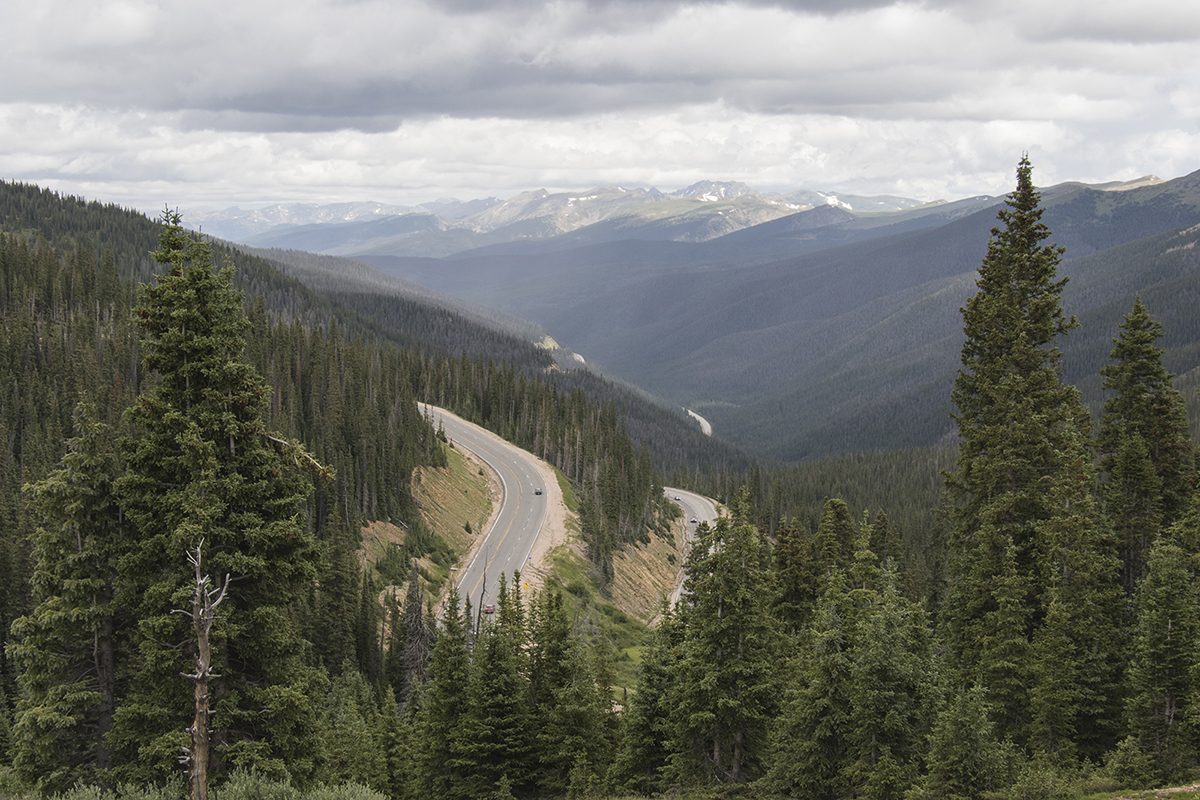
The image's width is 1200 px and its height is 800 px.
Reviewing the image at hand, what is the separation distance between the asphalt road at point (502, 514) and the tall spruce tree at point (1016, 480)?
3836 cm

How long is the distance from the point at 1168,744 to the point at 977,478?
9.87m

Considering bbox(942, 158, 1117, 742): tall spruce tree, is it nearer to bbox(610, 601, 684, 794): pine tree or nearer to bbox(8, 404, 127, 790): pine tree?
bbox(610, 601, 684, 794): pine tree

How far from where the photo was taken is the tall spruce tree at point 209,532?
19.4m

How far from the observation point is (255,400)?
67.6 ft

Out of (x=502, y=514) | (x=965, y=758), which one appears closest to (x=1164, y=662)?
(x=965, y=758)

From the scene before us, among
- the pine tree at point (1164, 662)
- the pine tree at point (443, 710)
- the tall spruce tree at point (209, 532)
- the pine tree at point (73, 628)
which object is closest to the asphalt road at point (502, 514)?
the pine tree at point (443, 710)

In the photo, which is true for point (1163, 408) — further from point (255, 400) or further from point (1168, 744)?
point (255, 400)

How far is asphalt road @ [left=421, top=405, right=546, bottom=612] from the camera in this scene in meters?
77.8

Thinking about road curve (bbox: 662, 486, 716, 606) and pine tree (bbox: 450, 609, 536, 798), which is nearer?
pine tree (bbox: 450, 609, 536, 798)

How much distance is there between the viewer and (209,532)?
19578mm

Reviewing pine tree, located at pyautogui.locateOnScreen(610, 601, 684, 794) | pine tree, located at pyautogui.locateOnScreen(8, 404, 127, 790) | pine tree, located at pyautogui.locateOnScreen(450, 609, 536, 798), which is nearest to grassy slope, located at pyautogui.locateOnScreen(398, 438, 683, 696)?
pine tree, located at pyautogui.locateOnScreen(610, 601, 684, 794)

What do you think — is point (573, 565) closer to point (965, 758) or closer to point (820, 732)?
point (820, 732)

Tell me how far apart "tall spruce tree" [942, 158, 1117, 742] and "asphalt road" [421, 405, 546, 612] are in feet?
126

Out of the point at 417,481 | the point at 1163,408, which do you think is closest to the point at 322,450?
the point at 417,481
